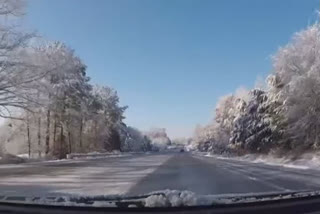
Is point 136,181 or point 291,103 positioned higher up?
point 291,103

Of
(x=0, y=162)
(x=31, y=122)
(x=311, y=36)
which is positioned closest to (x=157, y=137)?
(x=31, y=122)

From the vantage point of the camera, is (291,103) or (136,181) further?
(291,103)

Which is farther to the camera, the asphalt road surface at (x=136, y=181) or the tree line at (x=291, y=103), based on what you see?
the tree line at (x=291, y=103)

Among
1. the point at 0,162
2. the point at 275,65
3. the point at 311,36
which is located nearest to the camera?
the point at 0,162

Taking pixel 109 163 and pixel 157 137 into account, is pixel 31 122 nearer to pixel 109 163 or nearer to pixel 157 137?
pixel 109 163

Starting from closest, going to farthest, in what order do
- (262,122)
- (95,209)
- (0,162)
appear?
1. (95,209)
2. (0,162)
3. (262,122)

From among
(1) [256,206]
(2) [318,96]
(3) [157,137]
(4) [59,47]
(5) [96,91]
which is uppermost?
(2) [318,96]

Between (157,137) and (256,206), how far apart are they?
90.6 inches

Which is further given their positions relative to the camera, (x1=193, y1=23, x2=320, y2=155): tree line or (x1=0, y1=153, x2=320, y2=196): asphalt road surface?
(x1=193, y1=23, x2=320, y2=155): tree line

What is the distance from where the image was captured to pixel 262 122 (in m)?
53.3

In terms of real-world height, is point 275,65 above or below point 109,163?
above

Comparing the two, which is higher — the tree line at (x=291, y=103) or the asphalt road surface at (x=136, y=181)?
the tree line at (x=291, y=103)

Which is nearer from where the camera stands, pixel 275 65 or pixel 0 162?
pixel 0 162

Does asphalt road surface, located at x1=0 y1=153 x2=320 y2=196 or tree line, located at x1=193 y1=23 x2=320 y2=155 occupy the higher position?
tree line, located at x1=193 y1=23 x2=320 y2=155
